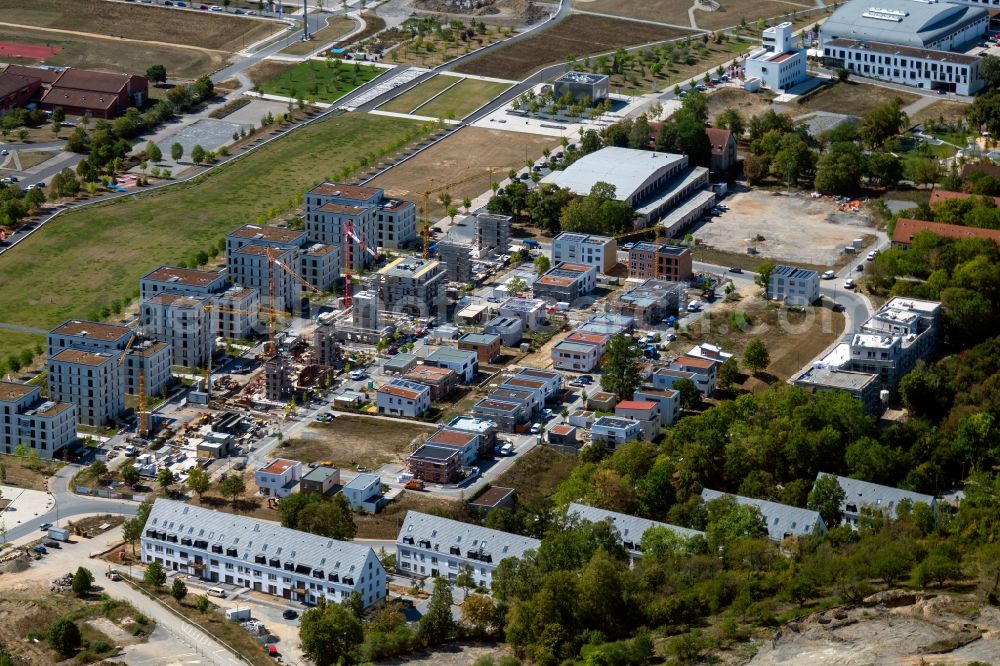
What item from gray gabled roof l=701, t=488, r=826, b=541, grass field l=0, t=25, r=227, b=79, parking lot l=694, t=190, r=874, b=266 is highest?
gray gabled roof l=701, t=488, r=826, b=541

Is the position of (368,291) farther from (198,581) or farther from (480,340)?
(198,581)

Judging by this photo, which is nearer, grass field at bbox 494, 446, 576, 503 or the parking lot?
grass field at bbox 494, 446, 576, 503

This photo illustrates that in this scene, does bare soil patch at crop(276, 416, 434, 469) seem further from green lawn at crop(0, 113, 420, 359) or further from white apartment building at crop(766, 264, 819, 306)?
white apartment building at crop(766, 264, 819, 306)

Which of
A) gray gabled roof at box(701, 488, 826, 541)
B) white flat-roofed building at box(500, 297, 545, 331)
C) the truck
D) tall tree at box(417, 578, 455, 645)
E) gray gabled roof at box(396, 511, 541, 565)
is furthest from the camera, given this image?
white flat-roofed building at box(500, 297, 545, 331)

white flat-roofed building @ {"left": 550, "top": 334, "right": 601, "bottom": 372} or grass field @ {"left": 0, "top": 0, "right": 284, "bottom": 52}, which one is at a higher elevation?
grass field @ {"left": 0, "top": 0, "right": 284, "bottom": 52}

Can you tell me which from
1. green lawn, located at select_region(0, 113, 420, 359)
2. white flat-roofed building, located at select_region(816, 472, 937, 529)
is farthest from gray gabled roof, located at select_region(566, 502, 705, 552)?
green lawn, located at select_region(0, 113, 420, 359)

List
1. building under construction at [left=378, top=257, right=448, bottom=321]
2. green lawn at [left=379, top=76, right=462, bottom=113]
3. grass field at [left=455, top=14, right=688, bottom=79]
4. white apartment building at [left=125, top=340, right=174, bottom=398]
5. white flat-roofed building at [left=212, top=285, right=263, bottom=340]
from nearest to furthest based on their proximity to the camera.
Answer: white apartment building at [left=125, top=340, right=174, bottom=398] < white flat-roofed building at [left=212, top=285, right=263, bottom=340] < building under construction at [left=378, top=257, right=448, bottom=321] < green lawn at [left=379, top=76, right=462, bottom=113] < grass field at [left=455, top=14, right=688, bottom=79]

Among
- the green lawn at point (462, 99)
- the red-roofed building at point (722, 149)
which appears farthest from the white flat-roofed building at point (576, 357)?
the green lawn at point (462, 99)

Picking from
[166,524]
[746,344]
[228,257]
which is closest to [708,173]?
[746,344]
